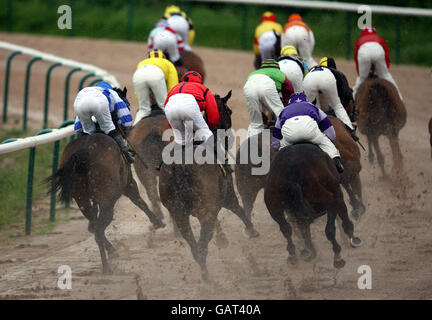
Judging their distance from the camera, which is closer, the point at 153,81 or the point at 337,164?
the point at 337,164

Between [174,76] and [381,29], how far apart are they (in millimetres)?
7982

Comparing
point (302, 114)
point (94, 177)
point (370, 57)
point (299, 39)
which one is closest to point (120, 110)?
point (94, 177)

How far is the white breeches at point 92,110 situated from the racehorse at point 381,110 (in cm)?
328

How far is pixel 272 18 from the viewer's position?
1167cm

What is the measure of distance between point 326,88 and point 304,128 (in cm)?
130

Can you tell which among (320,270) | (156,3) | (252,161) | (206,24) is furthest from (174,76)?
(156,3)

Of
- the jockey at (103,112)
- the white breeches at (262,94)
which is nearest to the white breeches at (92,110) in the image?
the jockey at (103,112)

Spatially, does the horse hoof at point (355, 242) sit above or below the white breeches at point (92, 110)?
below

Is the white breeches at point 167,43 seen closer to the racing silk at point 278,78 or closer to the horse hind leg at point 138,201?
the racing silk at point 278,78

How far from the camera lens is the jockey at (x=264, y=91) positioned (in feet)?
26.1

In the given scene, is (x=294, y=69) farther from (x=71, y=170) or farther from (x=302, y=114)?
(x=71, y=170)

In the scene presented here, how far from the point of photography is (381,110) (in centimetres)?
965

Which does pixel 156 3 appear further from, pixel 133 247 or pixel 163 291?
→ pixel 163 291
